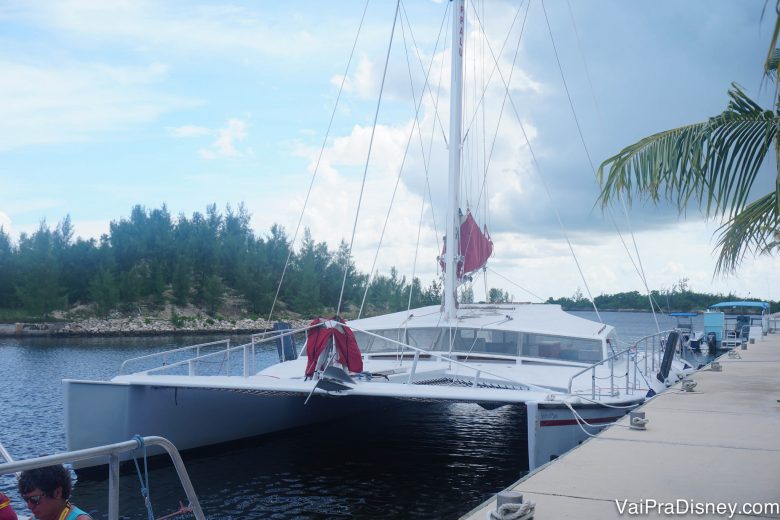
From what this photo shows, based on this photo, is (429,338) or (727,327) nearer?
(429,338)

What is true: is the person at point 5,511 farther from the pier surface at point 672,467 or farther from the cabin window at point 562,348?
the cabin window at point 562,348

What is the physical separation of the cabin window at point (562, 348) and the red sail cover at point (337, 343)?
3.53 metres

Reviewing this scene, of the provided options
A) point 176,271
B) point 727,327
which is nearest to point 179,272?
point 176,271

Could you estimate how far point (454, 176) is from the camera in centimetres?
1359

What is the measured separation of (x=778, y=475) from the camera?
601 centimetres

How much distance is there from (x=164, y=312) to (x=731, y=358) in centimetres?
6905

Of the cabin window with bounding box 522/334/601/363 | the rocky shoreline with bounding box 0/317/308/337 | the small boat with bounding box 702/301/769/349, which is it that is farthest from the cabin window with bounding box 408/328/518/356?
the rocky shoreline with bounding box 0/317/308/337

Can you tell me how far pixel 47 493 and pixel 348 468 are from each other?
8428 mm

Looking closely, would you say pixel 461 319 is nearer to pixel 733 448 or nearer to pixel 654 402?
pixel 654 402

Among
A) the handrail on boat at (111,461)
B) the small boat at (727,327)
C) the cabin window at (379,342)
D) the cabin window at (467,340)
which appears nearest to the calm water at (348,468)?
the cabin window at (379,342)

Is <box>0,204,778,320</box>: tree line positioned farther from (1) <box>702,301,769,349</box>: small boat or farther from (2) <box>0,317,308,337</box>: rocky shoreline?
(1) <box>702,301,769,349</box>: small boat

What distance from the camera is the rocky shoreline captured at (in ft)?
199

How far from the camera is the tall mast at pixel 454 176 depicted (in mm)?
13414

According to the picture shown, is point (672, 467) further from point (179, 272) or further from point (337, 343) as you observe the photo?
point (179, 272)
